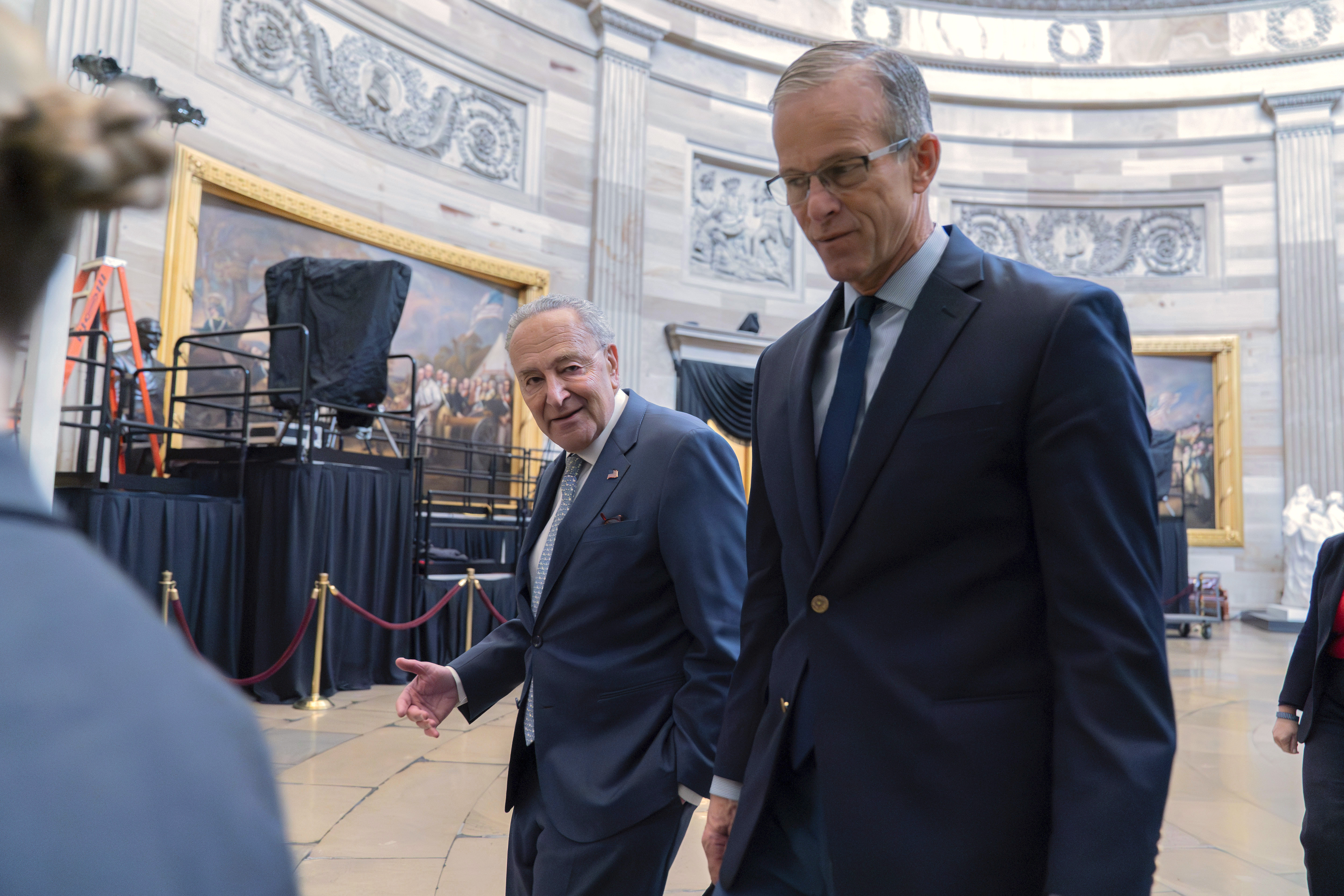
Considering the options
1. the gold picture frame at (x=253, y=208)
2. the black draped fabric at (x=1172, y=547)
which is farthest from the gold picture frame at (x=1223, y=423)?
the gold picture frame at (x=253, y=208)

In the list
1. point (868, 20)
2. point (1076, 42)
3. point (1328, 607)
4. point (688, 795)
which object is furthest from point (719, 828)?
point (1076, 42)

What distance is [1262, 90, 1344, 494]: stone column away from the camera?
61.5ft

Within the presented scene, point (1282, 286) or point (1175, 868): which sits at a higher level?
point (1282, 286)

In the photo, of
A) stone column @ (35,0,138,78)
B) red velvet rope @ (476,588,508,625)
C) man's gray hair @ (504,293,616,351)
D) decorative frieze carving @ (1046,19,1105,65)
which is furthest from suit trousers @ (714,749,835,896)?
decorative frieze carving @ (1046,19,1105,65)

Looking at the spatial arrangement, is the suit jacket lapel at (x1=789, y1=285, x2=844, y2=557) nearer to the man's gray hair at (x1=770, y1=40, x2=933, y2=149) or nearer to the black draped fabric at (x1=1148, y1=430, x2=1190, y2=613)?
the man's gray hair at (x1=770, y1=40, x2=933, y2=149)

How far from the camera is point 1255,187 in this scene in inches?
787

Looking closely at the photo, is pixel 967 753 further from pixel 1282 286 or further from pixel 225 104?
pixel 1282 286

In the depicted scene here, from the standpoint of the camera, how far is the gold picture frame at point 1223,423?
1920 centimetres

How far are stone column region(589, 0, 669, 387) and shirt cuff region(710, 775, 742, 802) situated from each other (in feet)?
46.5

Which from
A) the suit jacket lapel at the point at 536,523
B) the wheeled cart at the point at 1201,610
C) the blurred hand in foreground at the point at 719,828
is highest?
the suit jacket lapel at the point at 536,523

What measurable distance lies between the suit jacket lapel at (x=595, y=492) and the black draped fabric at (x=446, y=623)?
626 cm

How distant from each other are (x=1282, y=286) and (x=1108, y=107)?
536 centimetres

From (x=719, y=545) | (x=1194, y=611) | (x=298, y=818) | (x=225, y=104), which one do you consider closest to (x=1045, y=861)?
(x=719, y=545)

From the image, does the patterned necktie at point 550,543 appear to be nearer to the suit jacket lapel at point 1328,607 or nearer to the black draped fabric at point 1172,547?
the suit jacket lapel at point 1328,607
